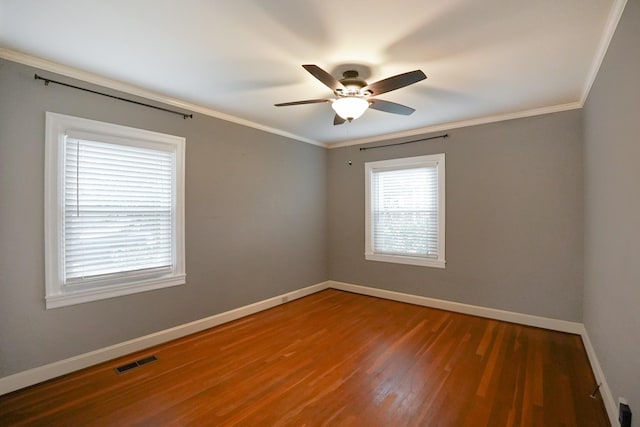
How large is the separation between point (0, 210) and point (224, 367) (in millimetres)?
2157

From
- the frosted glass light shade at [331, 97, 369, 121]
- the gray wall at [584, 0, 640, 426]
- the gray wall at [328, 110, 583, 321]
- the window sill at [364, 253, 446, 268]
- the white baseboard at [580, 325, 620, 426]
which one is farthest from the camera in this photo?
the window sill at [364, 253, 446, 268]

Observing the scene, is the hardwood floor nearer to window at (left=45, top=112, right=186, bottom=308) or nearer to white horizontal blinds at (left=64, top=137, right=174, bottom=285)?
window at (left=45, top=112, right=186, bottom=308)

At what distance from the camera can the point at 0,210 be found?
2234mm

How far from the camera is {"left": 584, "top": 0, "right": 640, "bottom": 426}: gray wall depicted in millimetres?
1600

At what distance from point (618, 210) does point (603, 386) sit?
1347 millimetres

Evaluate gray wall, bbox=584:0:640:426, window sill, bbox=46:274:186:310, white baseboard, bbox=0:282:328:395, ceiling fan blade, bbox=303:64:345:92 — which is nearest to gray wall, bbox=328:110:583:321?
gray wall, bbox=584:0:640:426

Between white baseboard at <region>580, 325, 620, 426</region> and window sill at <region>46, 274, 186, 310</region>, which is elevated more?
window sill at <region>46, 274, 186, 310</region>

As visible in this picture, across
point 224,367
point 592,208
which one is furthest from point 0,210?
point 592,208

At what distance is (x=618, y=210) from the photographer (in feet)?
6.37

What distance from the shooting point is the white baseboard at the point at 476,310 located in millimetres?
3404

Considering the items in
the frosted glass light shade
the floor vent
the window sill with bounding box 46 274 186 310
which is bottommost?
the floor vent

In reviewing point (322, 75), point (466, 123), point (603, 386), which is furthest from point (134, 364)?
point (466, 123)

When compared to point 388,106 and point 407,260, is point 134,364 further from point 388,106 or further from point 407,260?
point 407,260

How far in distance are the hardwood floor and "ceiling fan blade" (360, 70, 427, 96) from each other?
93.0 inches
